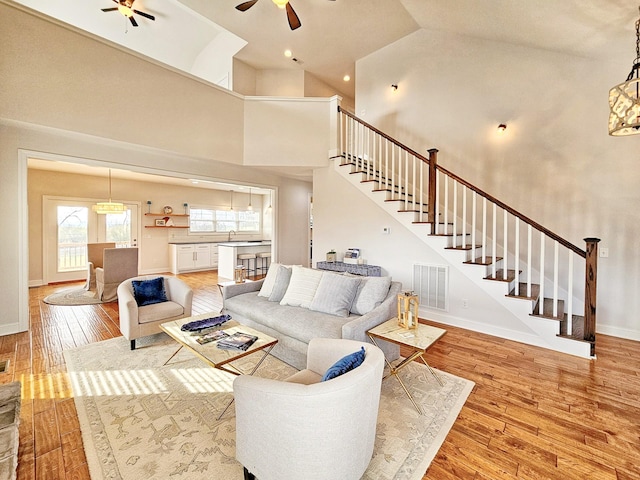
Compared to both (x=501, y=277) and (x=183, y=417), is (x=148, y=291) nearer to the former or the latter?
(x=183, y=417)

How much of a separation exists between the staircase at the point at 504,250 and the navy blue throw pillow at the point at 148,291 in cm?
360

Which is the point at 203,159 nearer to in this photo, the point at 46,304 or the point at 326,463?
the point at 46,304

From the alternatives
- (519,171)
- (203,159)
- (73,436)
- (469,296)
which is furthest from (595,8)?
(73,436)

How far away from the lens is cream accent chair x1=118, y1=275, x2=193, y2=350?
10.5 ft

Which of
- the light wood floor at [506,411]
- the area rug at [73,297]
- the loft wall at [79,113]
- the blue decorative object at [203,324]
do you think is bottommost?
the light wood floor at [506,411]

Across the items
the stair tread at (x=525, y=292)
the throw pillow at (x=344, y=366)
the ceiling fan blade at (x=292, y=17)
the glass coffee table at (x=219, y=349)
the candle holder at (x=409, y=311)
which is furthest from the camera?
the ceiling fan blade at (x=292, y=17)

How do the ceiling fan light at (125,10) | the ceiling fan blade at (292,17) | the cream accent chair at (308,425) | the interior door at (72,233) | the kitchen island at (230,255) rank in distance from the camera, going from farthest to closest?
the kitchen island at (230,255), the interior door at (72,233), the ceiling fan light at (125,10), the ceiling fan blade at (292,17), the cream accent chair at (308,425)

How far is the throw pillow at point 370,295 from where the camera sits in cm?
296

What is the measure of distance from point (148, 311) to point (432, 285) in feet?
13.1

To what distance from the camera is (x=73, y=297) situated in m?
5.50

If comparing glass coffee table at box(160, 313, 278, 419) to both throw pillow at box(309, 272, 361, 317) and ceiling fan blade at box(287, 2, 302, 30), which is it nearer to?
throw pillow at box(309, 272, 361, 317)

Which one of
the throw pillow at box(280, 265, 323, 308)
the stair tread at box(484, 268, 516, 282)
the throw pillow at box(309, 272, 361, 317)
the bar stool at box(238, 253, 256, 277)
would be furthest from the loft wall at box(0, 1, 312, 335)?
the stair tread at box(484, 268, 516, 282)

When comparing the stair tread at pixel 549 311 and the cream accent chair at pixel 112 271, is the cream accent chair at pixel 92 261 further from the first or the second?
the stair tread at pixel 549 311

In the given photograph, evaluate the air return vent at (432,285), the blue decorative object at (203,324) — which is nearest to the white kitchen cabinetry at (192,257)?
the blue decorative object at (203,324)
